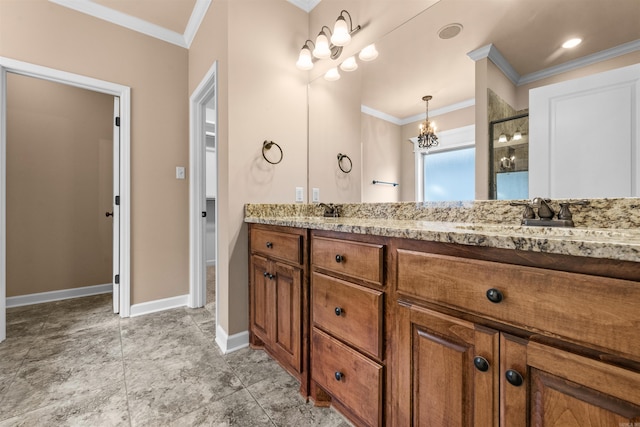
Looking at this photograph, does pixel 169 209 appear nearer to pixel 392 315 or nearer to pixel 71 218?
pixel 71 218

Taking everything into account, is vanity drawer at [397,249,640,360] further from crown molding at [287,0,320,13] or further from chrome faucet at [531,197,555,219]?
crown molding at [287,0,320,13]

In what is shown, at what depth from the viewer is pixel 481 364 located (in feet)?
2.26

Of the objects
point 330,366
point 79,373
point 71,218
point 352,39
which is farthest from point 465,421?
point 71,218

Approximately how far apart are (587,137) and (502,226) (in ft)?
1.30

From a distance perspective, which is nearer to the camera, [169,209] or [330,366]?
[330,366]

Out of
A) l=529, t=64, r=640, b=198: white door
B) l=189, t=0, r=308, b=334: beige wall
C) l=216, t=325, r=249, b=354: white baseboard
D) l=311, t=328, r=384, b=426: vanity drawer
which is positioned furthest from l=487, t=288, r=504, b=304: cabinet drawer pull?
l=216, t=325, r=249, b=354: white baseboard

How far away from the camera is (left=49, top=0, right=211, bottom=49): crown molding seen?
2.19 metres

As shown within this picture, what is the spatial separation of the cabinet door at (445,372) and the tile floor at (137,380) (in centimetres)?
57

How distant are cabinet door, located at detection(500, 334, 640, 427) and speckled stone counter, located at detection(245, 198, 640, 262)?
8.6 inches

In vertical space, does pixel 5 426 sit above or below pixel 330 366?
below

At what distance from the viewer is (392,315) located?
0.91m

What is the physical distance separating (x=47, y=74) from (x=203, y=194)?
Result: 4.59 ft

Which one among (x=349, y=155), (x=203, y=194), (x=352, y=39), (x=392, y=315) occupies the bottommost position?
(x=392, y=315)

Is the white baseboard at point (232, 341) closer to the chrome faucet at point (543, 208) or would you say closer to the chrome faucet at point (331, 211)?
the chrome faucet at point (331, 211)
